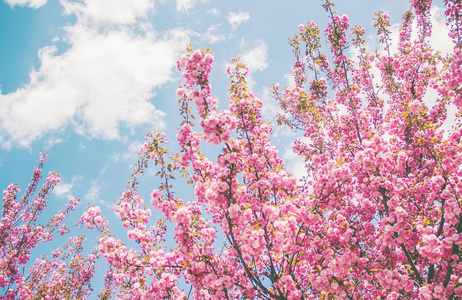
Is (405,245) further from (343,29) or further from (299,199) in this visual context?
(343,29)

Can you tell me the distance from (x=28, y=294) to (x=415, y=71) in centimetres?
1766

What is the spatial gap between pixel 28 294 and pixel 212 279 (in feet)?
34.7

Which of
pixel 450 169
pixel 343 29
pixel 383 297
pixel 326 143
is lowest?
pixel 383 297

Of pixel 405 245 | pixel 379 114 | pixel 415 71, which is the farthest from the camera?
pixel 379 114

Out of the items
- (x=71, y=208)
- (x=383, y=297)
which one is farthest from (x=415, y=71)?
(x=71, y=208)

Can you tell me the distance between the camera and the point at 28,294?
10820 millimetres

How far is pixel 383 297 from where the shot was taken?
21.7ft

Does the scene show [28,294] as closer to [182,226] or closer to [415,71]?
[182,226]

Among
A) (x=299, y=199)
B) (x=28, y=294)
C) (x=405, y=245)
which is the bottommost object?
(x=28, y=294)

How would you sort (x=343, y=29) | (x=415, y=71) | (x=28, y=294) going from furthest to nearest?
(x=28, y=294) < (x=343, y=29) < (x=415, y=71)

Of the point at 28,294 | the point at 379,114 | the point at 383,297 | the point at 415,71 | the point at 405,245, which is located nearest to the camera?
the point at 405,245

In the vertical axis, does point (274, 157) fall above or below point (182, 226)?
above

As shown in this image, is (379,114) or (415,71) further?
(379,114)

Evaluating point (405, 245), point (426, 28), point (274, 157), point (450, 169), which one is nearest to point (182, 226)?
point (274, 157)
